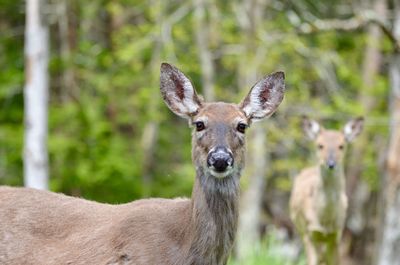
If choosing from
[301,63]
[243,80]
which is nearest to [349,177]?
[301,63]

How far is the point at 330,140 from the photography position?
12312 millimetres

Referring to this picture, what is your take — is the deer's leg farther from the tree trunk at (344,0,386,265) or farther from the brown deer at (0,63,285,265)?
the tree trunk at (344,0,386,265)

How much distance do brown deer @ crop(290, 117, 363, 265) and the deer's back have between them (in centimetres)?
415

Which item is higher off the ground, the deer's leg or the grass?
the deer's leg

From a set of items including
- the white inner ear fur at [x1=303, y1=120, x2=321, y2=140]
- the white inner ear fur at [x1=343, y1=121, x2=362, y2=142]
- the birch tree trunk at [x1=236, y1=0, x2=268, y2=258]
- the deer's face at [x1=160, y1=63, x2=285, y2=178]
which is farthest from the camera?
the birch tree trunk at [x1=236, y1=0, x2=268, y2=258]

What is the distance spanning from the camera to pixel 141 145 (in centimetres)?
2006

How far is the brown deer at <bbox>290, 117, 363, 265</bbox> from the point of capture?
36.3 feet

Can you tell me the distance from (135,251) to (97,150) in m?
11.2

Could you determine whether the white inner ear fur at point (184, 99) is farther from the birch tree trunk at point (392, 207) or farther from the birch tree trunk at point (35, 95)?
the birch tree trunk at point (392, 207)

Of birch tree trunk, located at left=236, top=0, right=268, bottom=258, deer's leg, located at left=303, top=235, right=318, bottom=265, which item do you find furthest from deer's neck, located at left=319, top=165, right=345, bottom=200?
birch tree trunk, located at left=236, top=0, right=268, bottom=258

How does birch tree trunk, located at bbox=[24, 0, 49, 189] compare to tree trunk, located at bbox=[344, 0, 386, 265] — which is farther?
tree trunk, located at bbox=[344, 0, 386, 265]

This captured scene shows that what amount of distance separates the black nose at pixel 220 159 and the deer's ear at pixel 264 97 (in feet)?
2.38

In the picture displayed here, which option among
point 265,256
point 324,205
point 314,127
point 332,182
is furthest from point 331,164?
point 314,127

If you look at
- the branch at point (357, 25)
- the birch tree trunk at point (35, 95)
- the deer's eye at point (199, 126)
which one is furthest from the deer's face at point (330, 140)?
the deer's eye at point (199, 126)
